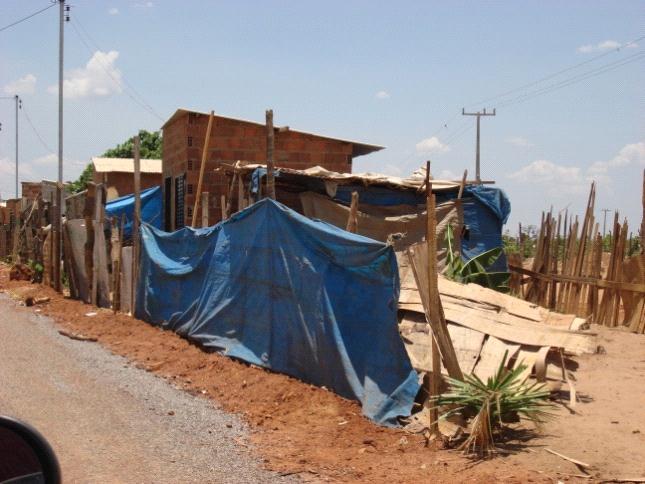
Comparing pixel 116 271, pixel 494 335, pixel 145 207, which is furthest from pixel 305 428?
pixel 145 207

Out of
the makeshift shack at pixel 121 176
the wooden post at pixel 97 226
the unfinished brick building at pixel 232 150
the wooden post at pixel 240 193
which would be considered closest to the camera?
the wooden post at pixel 240 193

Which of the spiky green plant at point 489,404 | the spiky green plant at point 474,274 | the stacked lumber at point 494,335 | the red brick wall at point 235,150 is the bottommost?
the spiky green plant at point 489,404

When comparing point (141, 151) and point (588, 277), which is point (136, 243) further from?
point (141, 151)

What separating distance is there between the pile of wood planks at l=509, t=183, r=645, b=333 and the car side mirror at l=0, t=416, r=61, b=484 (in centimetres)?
1172

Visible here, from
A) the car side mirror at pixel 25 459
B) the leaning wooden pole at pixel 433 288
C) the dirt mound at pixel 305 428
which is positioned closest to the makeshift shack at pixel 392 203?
the dirt mound at pixel 305 428

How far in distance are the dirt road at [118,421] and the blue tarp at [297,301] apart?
1.21m

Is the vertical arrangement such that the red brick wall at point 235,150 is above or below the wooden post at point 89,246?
above

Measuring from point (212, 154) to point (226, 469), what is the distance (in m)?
11.1

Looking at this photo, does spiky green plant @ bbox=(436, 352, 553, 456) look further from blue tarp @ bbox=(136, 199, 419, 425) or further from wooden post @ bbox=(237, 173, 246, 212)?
wooden post @ bbox=(237, 173, 246, 212)

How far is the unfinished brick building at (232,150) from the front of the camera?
55.1ft

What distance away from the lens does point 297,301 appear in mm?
9539

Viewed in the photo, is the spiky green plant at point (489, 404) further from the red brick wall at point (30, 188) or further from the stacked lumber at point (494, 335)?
the red brick wall at point (30, 188)

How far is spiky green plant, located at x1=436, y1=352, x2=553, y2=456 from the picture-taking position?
6.62 metres

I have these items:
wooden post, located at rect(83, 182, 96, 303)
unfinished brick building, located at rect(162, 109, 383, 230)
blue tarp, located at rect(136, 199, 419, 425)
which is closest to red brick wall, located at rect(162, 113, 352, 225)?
unfinished brick building, located at rect(162, 109, 383, 230)
